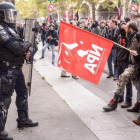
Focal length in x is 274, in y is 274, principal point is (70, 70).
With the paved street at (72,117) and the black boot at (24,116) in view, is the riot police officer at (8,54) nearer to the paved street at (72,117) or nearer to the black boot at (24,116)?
the black boot at (24,116)

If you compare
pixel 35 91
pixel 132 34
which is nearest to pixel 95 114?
pixel 132 34

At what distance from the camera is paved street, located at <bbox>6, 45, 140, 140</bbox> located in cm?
408

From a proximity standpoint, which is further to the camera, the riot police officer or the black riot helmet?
the black riot helmet

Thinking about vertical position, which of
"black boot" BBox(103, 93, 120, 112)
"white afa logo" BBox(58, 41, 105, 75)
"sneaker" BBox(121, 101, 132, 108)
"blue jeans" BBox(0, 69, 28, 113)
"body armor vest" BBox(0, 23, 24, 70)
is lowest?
"sneaker" BBox(121, 101, 132, 108)

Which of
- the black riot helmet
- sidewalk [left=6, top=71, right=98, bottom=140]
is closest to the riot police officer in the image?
the black riot helmet

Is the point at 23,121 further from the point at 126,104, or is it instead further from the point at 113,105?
the point at 126,104

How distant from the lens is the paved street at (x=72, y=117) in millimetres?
4082

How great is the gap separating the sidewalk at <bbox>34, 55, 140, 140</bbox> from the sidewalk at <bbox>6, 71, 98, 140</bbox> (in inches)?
5.3

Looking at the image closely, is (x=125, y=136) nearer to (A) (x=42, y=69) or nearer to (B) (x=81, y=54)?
(B) (x=81, y=54)

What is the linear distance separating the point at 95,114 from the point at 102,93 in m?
1.86

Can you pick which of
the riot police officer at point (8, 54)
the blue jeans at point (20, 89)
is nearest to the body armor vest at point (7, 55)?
the riot police officer at point (8, 54)

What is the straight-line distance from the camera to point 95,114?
495 centimetres

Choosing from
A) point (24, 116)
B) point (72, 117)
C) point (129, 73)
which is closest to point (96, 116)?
point (72, 117)

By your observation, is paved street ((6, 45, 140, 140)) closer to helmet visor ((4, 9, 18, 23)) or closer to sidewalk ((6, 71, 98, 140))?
sidewalk ((6, 71, 98, 140))
